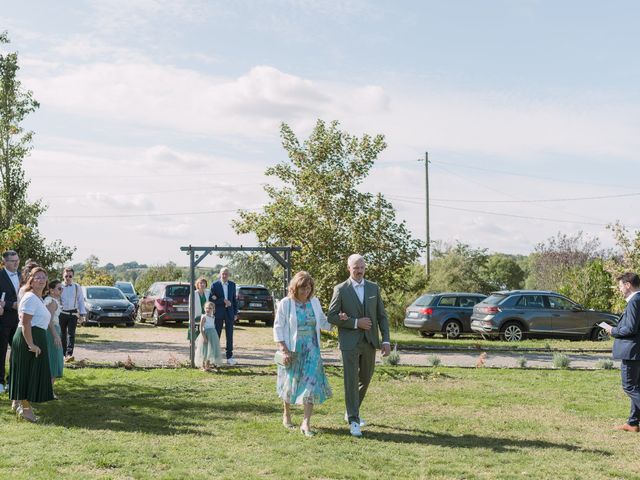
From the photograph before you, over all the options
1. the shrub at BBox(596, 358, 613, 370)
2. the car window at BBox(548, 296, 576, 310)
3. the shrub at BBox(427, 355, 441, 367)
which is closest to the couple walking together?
the shrub at BBox(427, 355, 441, 367)

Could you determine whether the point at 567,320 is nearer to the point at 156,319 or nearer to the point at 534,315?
the point at 534,315

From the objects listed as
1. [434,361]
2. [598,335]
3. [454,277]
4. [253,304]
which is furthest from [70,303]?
[454,277]

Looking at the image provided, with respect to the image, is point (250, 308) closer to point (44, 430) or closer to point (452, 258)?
point (452, 258)

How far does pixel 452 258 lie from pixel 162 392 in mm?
34646

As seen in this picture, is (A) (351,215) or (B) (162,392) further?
(A) (351,215)

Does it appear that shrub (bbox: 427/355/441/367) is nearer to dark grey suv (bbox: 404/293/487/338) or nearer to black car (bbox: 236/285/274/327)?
dark grey suv (bbox: 404/293/487/338)

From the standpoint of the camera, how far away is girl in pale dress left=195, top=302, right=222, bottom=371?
47.0 ft

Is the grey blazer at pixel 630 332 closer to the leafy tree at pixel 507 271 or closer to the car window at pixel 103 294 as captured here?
the car window at pixel 103 294

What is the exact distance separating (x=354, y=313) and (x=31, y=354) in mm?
3887

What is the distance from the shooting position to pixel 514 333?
77.2 ft

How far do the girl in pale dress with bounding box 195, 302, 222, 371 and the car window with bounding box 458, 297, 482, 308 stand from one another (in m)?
13.0

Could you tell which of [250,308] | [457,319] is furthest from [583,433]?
[250,308]

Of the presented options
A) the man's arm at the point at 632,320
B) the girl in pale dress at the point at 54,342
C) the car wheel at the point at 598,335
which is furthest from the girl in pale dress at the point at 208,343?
the car wheel at the point at 598,335

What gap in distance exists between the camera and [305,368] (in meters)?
8.70
